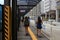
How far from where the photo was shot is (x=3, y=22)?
5516mm

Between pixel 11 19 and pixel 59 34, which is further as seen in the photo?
pixel 59 34

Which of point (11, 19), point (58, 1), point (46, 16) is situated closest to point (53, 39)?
point (11, 19)

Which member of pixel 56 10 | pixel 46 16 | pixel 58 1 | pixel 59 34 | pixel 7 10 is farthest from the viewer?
pixel 56 10

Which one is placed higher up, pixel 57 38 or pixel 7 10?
pixel 7 10

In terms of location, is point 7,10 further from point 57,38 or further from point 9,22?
point 57,38

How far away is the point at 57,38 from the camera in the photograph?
8.84 meters

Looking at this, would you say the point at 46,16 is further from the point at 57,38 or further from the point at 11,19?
the point at 11,19

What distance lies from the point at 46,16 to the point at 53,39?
70.8ft

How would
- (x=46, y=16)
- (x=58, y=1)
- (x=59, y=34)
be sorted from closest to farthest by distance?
1. (x=59, y=34)
2. (x=46, y=16)
3. (x=58, y=1)

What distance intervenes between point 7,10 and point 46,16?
82.6 feet

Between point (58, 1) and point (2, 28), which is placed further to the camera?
point (58, 1)

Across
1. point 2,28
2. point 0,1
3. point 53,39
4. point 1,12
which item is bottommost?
point 53,39

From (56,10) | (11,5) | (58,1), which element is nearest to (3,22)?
(11,5)

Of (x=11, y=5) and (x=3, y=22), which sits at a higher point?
(x=11, y=5)
